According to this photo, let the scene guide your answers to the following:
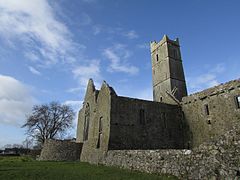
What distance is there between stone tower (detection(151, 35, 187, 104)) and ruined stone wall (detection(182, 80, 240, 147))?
28.5 feet

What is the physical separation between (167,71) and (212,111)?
14.8 m

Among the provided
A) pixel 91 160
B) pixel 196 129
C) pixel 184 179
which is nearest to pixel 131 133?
pixel 91 160

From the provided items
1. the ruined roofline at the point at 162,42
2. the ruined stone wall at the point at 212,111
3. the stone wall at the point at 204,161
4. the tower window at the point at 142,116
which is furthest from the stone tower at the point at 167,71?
the stone wall at the point at 204,161

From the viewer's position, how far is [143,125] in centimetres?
2134

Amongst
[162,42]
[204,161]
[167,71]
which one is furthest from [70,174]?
[162,42]

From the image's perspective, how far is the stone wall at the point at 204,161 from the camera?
7.38 metres

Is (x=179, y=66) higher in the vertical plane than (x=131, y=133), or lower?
higher

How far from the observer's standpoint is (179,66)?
36.0 m

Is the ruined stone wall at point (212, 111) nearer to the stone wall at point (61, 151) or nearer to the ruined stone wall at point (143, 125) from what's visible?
the ruined stone wall at point (143, 125)

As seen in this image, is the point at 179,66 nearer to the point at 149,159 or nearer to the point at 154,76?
the point at 154,76

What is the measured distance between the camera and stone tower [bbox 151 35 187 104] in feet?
110

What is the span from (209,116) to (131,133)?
8739 mm

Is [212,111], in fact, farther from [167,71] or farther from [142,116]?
[167,71]

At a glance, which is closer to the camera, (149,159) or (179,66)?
(149,159)
